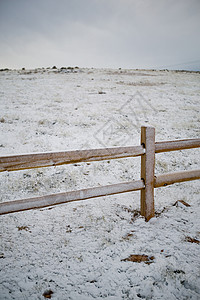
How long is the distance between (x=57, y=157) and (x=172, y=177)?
6.08 feet

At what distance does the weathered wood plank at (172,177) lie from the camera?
2.73m

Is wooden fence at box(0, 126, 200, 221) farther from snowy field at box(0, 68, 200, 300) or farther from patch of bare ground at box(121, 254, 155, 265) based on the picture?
patch of bare ground at box(121, 254, 155, 265)

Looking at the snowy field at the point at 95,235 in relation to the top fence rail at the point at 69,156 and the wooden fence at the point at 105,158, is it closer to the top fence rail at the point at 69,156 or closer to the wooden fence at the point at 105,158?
the wooden fence at the point at 105,158

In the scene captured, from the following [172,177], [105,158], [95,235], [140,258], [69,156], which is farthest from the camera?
[172,177]

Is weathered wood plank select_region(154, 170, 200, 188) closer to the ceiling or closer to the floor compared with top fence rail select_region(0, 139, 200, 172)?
closer to the floor

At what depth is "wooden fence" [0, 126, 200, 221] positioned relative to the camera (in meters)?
2.12

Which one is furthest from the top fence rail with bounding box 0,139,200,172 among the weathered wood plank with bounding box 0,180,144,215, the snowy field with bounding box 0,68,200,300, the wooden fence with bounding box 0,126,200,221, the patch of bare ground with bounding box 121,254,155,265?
the patch of bare ground with bounding box 121,254,155,265

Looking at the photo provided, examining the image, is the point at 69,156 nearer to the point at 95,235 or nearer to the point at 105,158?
the point at 105,158

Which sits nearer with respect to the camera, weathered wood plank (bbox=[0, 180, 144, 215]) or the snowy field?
the snowy field

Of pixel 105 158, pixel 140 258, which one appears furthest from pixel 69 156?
pixel 140 258

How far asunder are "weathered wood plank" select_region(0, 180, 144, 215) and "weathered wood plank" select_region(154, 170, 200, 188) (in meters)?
0.29

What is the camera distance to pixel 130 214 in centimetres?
309

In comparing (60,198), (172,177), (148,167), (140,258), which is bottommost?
(140,258)

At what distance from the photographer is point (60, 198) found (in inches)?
91.2
